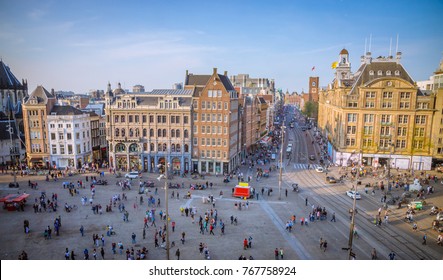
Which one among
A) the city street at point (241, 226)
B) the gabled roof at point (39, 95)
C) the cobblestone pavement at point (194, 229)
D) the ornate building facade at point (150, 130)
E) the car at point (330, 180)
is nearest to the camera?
the cobblestone pavement at point (194, 229)

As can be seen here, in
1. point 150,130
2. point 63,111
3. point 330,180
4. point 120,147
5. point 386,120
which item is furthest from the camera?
point 63,111

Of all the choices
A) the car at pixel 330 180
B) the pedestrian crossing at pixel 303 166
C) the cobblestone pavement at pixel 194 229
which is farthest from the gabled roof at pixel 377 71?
the cobblestone pavement at pixel 194 229

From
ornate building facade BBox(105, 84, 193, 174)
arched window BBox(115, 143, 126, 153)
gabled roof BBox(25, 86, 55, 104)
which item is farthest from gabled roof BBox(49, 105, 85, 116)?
arched window BBox(115, 143, 126, 153)

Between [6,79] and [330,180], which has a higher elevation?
[6,79]

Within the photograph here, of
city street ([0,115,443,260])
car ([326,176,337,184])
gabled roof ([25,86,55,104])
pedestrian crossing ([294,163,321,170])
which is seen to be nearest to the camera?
city street ([0,115,443,260])

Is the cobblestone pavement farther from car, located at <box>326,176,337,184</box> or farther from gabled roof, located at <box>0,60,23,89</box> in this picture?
gabled roof, located at <box>0,60,23,89</box>

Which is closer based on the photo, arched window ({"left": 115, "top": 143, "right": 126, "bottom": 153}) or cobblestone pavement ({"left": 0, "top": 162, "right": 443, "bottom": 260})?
cobblestone pavement ({"left": 0, "top": 162, "right": 443, "bottom": 260})

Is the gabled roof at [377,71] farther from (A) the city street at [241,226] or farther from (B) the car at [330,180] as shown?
(A) the city street at [241,226]

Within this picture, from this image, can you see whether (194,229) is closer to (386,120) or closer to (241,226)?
(241,226)

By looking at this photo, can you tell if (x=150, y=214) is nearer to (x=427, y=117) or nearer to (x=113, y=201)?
(x=113, y=201)

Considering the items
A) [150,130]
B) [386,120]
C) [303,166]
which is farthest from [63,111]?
[386,120]

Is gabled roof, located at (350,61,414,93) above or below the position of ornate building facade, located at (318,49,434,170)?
above

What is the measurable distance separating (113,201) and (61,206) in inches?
260

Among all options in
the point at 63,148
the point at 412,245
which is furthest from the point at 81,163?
the point at 412,245
